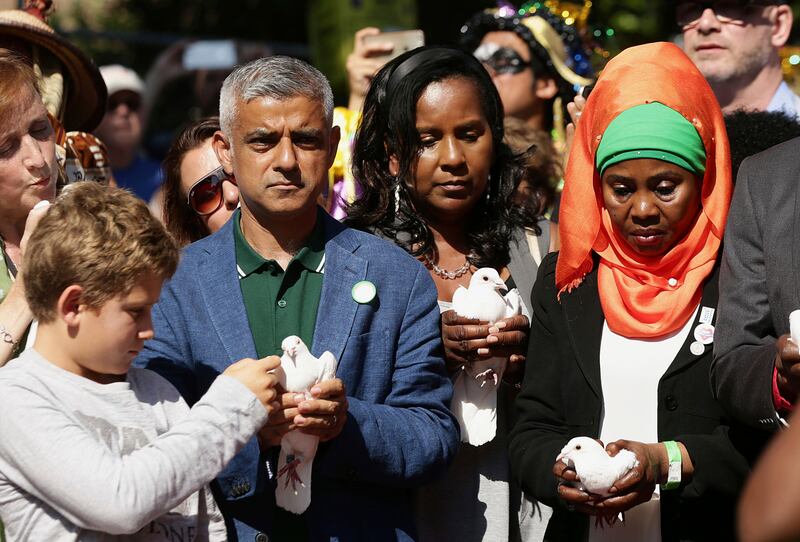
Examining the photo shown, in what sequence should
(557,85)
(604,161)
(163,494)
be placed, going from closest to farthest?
(163,494)
(604,161)
(557,85)

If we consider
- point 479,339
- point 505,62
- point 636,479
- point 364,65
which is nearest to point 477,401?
point 479,339

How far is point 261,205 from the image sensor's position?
11.9 feet

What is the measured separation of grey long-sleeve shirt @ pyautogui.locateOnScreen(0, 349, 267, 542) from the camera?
9.00 feet

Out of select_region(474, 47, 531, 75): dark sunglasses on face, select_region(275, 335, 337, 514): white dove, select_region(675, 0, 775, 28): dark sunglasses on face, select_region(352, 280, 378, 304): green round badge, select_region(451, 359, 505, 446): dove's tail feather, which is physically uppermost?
select_region(675, 0, 775, 28): dark sunglasses on face

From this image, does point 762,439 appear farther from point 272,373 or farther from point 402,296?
point 272,373

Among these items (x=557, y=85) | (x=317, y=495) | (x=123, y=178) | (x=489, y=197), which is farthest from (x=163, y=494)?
(x=123, y=178)

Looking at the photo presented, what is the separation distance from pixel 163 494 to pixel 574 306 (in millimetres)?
1486

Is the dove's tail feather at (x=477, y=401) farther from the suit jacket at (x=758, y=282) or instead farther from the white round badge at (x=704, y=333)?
the suit jacket at (x=758, y=282)

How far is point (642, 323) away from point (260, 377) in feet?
4.07

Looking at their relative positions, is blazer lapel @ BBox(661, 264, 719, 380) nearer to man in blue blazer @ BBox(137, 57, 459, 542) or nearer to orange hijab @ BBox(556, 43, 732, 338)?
orange hijab @ BBox(556, 43, 732, 338)

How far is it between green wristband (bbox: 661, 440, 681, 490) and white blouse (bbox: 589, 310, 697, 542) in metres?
0.13

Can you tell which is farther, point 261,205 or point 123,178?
point 123,178

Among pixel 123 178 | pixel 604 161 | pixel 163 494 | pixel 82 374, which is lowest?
pixel 123 178

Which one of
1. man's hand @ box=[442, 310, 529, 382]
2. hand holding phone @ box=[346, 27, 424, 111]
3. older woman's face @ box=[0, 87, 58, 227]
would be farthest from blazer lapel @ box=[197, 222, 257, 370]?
hand holding phone @ box=[346, 27, 424, 111]
